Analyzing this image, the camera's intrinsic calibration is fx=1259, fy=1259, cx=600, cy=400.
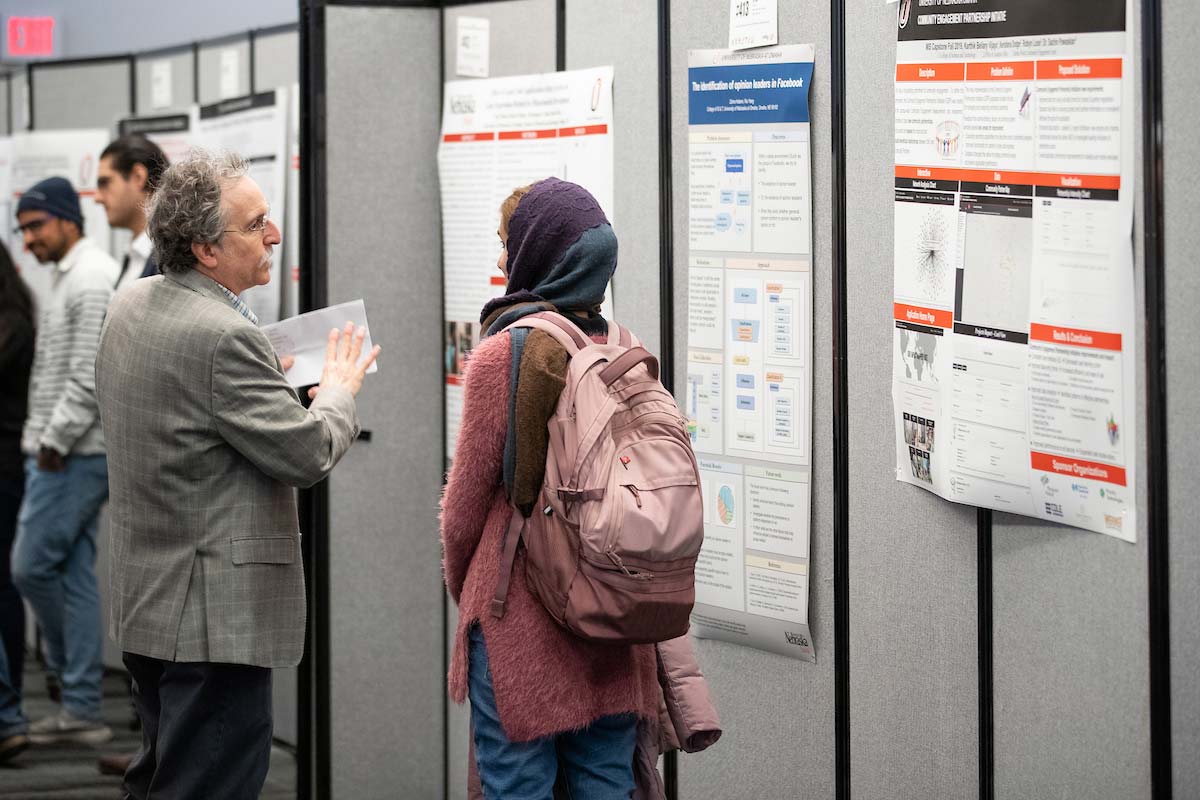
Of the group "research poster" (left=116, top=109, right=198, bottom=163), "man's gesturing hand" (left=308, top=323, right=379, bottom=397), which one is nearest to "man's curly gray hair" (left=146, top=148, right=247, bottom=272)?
"man's gesturing hand" (left=308, top=323, right=379, bottom=397)

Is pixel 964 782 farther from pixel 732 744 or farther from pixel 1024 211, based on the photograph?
pixel 1024 211

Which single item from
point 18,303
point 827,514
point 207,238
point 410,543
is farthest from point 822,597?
point 18,303

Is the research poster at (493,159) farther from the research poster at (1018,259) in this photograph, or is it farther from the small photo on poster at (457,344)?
the research poster at (1018,259)

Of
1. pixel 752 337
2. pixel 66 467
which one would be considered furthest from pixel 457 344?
pixel 66 467

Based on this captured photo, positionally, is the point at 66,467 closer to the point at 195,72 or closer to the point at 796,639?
the point at 195,72

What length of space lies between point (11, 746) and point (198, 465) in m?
2.29

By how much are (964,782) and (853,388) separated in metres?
0.77

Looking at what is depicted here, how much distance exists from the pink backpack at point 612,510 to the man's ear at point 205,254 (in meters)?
0.66

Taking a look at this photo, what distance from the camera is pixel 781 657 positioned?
2650 millimetres

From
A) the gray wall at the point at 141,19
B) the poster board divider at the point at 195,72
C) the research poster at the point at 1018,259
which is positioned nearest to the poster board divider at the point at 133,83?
the poster board divider at the point at 195,72

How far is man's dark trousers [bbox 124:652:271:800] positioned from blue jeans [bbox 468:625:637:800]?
48 centimetres

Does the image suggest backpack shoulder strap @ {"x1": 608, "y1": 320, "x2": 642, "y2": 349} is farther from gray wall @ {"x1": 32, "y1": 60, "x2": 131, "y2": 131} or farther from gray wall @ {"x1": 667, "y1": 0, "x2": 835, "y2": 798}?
gray wall @ {"x1": 32, "y1": 60, "x2": 131, "y2": 131}

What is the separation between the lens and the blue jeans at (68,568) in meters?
4.11

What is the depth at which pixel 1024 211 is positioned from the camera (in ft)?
7.13
